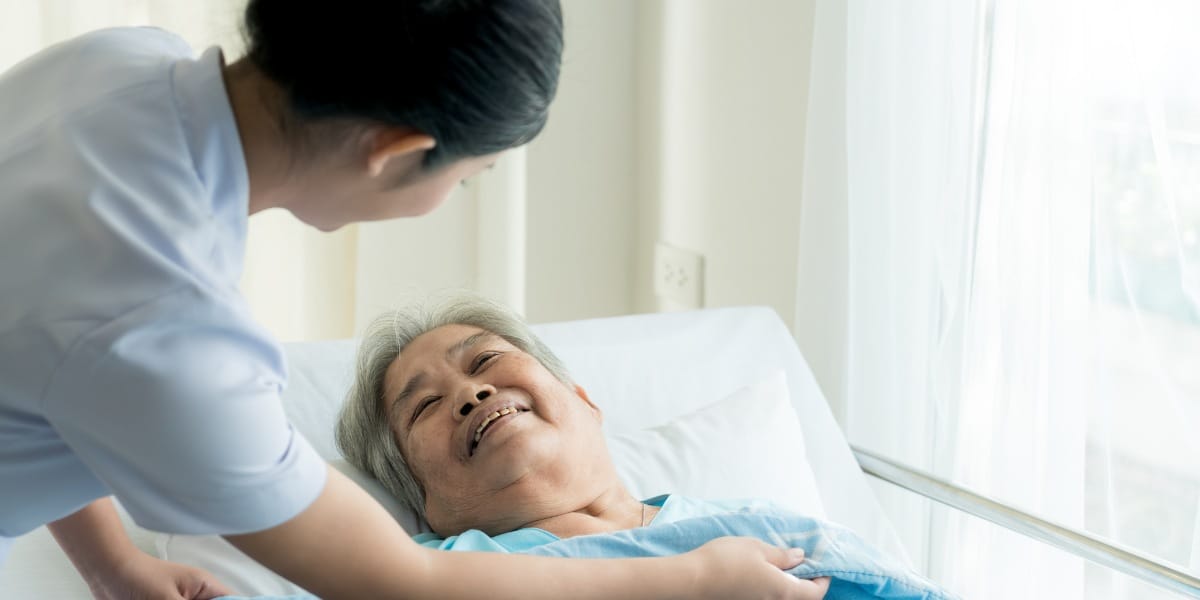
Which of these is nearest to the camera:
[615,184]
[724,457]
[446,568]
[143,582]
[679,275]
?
[446,568]

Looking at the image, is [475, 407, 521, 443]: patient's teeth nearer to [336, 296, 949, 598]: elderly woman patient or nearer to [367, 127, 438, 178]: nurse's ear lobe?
[336, 296, 949, 598]: elderly woman patient

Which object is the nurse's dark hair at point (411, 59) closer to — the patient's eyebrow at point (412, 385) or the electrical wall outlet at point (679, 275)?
the patient's eyebrow at point (412, 385)

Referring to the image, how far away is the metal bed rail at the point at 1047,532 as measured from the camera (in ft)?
4.44

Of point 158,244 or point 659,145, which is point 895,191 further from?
point 158,244

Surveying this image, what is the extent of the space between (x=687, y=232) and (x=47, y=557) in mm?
1727

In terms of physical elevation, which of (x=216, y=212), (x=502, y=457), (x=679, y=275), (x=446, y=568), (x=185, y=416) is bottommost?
(x=679, y=275)

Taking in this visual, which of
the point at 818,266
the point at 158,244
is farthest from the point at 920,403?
the point at 158,244

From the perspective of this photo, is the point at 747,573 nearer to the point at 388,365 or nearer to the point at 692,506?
the point at 692,506

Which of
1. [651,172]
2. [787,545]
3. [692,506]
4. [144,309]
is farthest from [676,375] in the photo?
[144,309]

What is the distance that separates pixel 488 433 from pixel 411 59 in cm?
73

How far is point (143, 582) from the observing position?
1.25m

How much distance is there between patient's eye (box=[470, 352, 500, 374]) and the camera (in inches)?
61.0

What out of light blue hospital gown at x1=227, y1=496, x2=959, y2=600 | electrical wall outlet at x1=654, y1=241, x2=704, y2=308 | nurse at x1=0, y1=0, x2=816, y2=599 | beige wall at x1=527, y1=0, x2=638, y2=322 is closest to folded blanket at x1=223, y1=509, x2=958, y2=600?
light blue hospital gown at x1=227, y1=496, x2=959, y2=600

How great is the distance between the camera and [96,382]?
0.77 m
